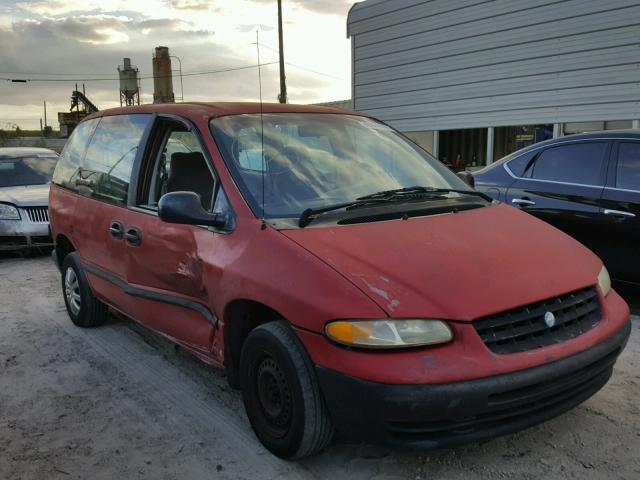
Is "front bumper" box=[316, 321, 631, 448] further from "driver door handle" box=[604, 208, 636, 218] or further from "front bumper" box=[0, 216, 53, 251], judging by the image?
"front bumper" box=[0, 216, 53, 251]

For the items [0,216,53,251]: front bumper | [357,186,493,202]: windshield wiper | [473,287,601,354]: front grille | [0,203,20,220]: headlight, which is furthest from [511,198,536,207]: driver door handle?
[0,203,20,220]: headlight

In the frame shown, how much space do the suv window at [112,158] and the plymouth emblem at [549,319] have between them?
276 cm

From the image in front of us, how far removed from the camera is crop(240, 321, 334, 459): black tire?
2477 millimetres

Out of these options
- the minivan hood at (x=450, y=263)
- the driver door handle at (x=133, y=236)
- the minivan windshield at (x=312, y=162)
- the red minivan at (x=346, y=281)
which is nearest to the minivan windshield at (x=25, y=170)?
the red minivan at (x=346, y=281)

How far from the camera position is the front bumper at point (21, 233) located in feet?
26.0

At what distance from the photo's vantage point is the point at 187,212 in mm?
2959

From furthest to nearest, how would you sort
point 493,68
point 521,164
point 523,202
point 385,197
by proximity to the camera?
1. point 493,68
2. point 521,164
3. point 523,202
4. point 385,197

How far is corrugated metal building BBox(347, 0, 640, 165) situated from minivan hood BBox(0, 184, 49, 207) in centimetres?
863

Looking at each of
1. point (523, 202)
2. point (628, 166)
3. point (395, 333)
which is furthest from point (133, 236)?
point (628, 166)

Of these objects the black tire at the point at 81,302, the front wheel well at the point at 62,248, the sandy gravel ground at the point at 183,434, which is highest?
the front wheel well at the point at 62,248

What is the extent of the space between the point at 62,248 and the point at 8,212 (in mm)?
3368

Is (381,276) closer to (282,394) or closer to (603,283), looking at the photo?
(282,394)

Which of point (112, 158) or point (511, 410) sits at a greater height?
point (112, 158)

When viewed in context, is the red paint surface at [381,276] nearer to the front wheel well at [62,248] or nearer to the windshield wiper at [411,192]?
the windshield wiper at [411,192]
